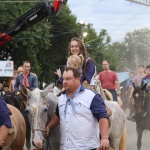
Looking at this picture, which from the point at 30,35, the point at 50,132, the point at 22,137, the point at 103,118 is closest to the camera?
the point at 103,118

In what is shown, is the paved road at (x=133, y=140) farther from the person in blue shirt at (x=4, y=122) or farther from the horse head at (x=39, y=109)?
the person in blue shirt at (x=4, y=122)

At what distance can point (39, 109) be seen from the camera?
6543mm

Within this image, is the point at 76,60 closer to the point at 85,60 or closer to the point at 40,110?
the point at 85,60

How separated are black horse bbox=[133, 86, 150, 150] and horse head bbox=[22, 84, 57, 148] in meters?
6.55

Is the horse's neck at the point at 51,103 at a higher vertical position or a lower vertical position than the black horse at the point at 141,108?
higher

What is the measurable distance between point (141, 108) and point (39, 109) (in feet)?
23.8

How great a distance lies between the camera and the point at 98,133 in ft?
19.2

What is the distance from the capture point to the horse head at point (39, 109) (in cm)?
629

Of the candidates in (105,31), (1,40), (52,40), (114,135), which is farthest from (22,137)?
(105,31)

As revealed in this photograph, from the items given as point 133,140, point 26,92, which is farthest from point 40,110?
point 133,140

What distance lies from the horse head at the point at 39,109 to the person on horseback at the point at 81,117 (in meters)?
0.58

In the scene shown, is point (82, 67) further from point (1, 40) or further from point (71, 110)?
point (1, 40)

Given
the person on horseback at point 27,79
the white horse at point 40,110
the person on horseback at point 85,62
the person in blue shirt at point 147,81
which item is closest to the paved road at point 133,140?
the person in blue shirt at point 147,81

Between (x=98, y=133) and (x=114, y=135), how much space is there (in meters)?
2.61
